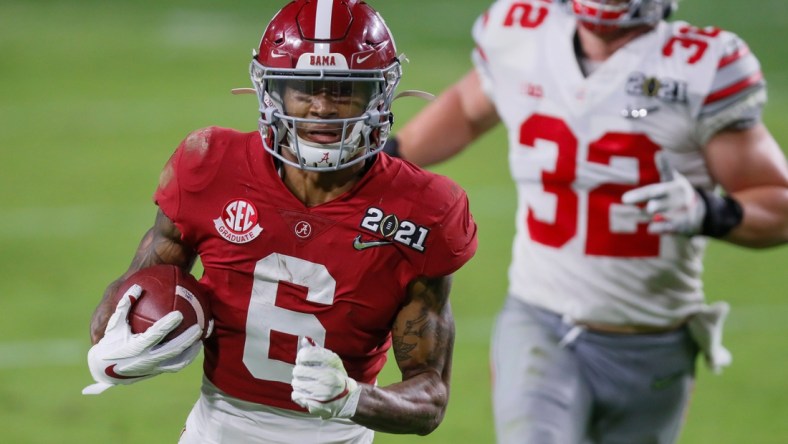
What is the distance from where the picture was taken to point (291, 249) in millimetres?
3512

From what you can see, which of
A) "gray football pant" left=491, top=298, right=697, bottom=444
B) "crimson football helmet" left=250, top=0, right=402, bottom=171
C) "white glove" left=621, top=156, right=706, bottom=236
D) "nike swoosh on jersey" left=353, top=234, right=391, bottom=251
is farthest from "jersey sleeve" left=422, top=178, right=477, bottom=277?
"gray football pant" left=491, top=298, right=697, bottom=444

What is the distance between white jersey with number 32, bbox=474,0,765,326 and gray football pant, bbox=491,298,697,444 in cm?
7

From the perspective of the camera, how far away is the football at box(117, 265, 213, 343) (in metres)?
3.39

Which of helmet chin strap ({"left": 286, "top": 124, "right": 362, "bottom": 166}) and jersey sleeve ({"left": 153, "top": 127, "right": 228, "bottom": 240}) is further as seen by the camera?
jersey sleeve ({"left": 153, "top": 127, "right": 228, "bottom": 240})

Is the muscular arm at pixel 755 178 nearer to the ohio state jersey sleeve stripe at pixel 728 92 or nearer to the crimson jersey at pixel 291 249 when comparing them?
the ohio state jersey sleeve stripe at pixel 728 92

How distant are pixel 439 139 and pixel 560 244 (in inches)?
25.3

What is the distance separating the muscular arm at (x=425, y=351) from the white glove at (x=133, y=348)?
20.8 inches

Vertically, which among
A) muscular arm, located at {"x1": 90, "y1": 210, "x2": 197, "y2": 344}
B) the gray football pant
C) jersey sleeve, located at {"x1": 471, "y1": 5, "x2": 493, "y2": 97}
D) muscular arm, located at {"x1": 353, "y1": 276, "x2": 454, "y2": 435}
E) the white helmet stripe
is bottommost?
the gray football pant

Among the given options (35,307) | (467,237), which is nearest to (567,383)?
(467,237)

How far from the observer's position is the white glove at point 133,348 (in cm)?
332

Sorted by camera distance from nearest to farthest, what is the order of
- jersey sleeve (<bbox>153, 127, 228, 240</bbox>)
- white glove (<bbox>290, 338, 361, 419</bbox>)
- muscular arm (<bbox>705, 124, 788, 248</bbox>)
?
white glove (<bbox>290, 338, 361, 419</bbox>) < jersey sleeve (<bbox>153, 127, 228, 240</bbox>) < muscular arm (<bbox>705, 124, 788, 248</bbox>)

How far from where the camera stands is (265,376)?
11.8 ft

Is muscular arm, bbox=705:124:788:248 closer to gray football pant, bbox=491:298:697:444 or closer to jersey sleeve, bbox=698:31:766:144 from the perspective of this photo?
jersey sleeve, bbox=698:31:766:144

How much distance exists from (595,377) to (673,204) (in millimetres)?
650
